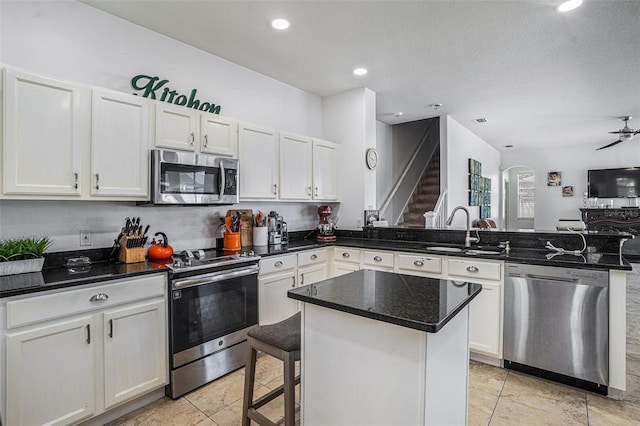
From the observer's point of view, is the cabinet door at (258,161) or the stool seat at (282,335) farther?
the cabinet door at (258,161)

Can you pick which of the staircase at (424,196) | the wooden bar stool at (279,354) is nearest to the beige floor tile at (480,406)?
the wooden bar stool at (279,354)

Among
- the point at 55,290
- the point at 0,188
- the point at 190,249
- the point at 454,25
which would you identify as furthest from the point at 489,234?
the point at 0,188

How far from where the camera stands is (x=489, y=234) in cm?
356

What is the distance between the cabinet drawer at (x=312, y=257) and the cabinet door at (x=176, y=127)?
4.91ft

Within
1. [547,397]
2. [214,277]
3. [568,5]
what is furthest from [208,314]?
[568,5]

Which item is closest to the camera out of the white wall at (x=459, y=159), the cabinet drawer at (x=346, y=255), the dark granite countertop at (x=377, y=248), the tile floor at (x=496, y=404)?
the dark granite countertop at (x=377, y=248)

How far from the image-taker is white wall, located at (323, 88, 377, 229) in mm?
4410

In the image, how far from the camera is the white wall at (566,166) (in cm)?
851

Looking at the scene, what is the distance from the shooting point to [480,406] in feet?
7.80

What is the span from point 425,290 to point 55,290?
6.62ft

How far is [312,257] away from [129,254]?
1793 millimetres

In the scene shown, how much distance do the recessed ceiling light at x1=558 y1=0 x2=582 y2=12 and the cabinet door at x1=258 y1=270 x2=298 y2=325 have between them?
124 inches

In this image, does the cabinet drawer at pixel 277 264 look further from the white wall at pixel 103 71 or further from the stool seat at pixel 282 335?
the stool seat at pixel 282 335

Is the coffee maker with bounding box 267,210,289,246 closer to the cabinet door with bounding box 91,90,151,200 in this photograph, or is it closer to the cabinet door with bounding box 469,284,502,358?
the cabinet door with bounding box 91,90,151,200
